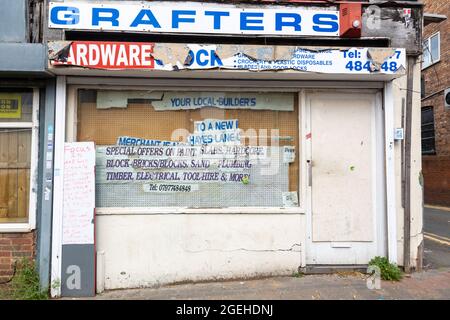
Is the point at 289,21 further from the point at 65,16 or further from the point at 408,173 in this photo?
A: the point at 65,16

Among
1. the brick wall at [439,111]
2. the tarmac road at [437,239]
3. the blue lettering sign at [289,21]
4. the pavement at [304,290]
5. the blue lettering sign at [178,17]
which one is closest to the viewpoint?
the pavement at [304,290]

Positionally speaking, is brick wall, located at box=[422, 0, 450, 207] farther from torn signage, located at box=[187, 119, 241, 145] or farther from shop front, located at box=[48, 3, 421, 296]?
torn signage, located at box=[187, 119, 241, 145]

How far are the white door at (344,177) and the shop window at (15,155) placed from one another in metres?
3.75

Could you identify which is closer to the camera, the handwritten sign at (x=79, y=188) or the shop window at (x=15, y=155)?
the handwritten sign at (x=79, y=188)

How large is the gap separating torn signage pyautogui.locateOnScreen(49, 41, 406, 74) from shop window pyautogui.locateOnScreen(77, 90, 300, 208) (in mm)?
597

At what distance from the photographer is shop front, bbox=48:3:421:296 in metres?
5.28

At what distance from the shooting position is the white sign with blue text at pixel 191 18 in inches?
208

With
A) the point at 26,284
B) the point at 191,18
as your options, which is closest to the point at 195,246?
the point at 26,284

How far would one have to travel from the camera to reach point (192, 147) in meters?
5.70

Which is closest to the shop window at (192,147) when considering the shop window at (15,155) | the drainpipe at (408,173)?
the shop window at (15,155)

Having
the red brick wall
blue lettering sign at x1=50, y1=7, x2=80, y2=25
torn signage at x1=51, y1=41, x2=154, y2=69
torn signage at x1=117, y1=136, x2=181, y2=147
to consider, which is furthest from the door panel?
the red brick wall

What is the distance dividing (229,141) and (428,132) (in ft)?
44.5

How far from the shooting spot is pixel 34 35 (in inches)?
209

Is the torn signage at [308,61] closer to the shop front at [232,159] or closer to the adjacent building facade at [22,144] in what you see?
the shop front at [232,159]
